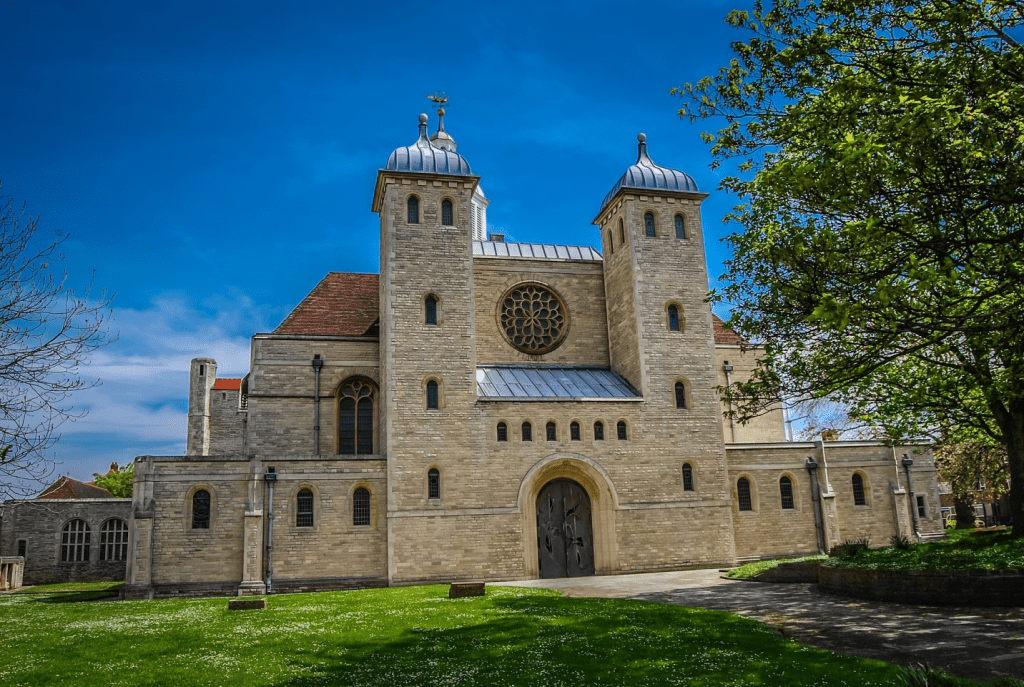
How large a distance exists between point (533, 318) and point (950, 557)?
17.2 metres

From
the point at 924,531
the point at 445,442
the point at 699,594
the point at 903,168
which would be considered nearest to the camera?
the point at 903,168

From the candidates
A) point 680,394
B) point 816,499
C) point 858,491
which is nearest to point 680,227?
point 680,394

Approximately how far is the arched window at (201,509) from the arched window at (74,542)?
15.9 metres

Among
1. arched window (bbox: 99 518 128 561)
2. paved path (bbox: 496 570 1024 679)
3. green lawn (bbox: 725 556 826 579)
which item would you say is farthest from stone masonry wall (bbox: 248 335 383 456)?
arched window (bbox: 99 518 128 561)

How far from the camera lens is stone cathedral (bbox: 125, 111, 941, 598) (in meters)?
23.2

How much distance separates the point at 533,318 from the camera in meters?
29.1

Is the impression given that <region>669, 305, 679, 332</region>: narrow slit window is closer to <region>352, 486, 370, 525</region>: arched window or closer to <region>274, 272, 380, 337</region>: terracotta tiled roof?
<region>274, 272, 380, 337</region>: terracotta tiled roof

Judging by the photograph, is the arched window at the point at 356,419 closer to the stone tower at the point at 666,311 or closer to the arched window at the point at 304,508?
the arched window at the point at 304,508

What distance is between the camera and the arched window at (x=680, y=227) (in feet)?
93.4

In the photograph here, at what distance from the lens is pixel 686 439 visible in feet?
86.2

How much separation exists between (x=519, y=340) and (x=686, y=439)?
282 inches

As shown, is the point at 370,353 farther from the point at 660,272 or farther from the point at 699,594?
the point at 699,594

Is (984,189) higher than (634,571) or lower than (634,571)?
higher

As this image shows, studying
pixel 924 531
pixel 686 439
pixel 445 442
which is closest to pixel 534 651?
pixel 445 442
